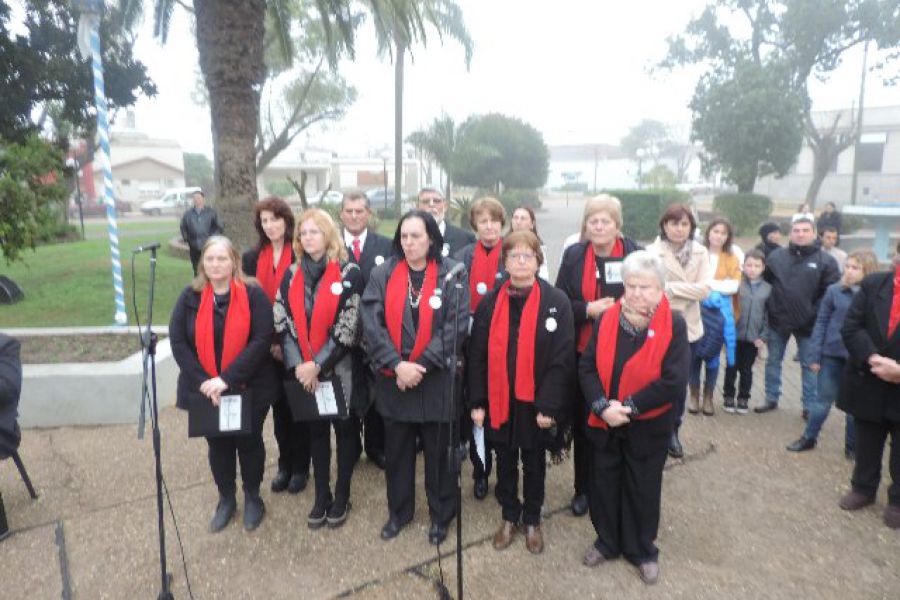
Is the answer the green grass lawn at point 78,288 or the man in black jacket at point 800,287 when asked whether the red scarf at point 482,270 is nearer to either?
the man in black jacket at point 800,287

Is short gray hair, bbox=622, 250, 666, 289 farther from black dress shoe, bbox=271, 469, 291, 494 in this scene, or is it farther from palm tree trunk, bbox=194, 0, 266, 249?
palm tree trunk, bbox=194, 0, 266, 249

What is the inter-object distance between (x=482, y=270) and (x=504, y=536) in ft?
5.52

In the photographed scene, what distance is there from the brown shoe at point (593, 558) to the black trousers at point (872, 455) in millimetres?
1841

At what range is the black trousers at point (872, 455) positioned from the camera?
12.3 ft

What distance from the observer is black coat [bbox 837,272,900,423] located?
144 inches

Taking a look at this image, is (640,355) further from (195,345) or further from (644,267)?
(195,345)

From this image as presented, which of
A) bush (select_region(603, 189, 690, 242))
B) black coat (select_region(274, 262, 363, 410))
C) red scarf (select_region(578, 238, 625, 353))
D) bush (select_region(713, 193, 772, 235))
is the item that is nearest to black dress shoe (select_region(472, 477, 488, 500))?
black coat (select_region(274, 262, 363, 410))

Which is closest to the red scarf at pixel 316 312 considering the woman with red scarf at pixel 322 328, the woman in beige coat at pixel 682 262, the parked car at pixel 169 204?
the woman with red scarf at pixel 322 328

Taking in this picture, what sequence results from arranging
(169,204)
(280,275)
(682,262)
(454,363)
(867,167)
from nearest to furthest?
(454,363) < (280,275) < (682,262) < (169,204) < (867,167)

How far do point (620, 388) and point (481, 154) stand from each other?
71.9ft

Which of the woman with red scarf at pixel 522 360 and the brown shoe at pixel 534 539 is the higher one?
the woman with red scarf at pixel 522 360

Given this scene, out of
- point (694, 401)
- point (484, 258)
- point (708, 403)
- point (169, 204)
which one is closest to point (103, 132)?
point (484, 258)

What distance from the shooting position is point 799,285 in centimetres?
516

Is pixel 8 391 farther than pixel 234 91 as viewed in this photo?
No
